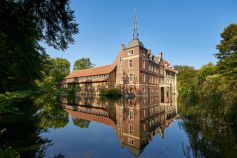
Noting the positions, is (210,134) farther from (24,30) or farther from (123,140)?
(24,30)

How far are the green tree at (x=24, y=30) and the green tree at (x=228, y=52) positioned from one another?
23485mm

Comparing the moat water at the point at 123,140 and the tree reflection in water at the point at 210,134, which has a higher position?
the tree reflection in water at the point at 210,134

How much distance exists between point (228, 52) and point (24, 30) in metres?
30.2

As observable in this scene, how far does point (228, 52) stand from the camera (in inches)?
1112

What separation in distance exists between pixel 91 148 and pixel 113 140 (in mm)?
1407

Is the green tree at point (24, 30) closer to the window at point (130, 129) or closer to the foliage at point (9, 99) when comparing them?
the foliage at point (9, 99)

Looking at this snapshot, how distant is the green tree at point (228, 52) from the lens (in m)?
24.6

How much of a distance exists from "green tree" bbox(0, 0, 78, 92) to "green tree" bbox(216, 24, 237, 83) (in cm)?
2348

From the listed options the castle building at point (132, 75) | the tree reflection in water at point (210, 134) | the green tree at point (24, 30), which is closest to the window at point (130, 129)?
the tree reflection in water at point (210, 134)

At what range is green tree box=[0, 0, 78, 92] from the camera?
546 centimetres

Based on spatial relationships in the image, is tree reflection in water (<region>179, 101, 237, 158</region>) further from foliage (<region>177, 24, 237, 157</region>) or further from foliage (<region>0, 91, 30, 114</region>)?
foliage (<region>0, 91, 30, 114</region>)

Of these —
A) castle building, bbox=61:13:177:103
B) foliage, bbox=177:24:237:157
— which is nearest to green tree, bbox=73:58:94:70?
castle building, bbox=61:13:177:103

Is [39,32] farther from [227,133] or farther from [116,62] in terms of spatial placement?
[116,62]

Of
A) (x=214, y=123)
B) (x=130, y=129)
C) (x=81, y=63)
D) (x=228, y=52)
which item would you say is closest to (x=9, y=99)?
(x=130, y=129)
